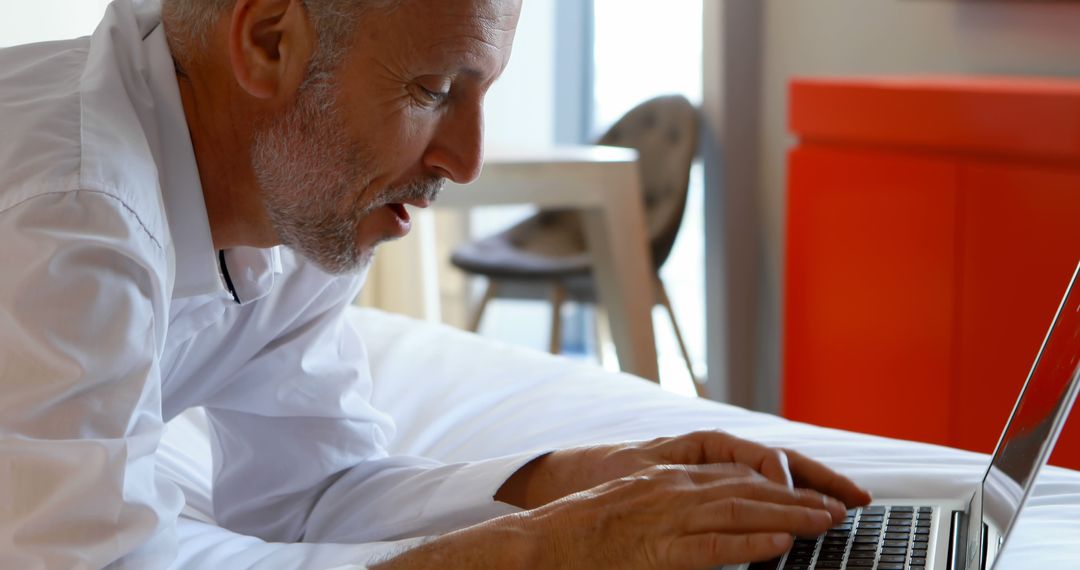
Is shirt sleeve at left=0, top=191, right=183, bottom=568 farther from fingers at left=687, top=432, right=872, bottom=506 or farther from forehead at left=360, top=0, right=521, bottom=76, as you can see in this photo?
fingers at left=687, top=432, right=872, bottom=506

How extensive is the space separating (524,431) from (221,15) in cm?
60

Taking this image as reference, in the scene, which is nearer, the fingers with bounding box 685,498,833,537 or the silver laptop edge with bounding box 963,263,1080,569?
the silver laptop edge with bounding box 963,263,1080,569

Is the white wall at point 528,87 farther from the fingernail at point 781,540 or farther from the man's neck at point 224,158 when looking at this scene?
the fingernail at point 781,540

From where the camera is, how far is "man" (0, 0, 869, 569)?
839 millimetres

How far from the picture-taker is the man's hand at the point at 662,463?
1.03 metres

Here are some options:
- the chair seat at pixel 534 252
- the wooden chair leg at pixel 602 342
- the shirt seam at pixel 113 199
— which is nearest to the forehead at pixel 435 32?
the shirt seam at pixel 113 199

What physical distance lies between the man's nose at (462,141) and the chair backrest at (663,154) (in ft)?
7.60

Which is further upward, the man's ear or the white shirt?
the man's ear

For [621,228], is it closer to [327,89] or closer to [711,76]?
[711,76]

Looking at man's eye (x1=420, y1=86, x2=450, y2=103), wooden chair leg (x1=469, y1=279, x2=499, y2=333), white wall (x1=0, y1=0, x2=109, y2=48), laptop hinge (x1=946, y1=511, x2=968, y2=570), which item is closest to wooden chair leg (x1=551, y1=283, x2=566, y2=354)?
wooden chair leg (x1=469, y1=279, x2=499, y2=333)

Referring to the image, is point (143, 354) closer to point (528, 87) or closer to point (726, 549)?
point (726, 549)

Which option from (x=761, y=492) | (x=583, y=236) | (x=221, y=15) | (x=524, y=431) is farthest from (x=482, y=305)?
(x=761, y=492)

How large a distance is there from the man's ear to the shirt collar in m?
0.06

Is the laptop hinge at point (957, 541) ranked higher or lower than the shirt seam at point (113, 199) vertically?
lower
